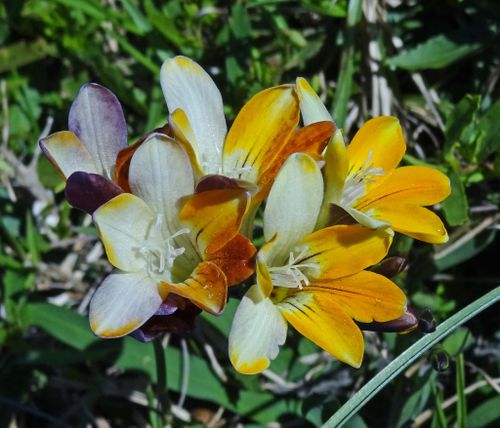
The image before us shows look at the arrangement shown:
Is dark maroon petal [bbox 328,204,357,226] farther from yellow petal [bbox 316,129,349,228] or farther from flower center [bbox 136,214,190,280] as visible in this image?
flower center [bbox 136,214,190,280]

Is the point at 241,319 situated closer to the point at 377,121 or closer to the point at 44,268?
the point at 377,121

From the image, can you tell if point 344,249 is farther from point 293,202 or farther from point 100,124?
point 100,124

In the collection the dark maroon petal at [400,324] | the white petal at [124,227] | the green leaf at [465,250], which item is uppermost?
the white petal at [124,227]

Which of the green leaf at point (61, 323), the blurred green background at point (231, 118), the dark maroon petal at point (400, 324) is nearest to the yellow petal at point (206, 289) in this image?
the dark maroon petal at point (400, 324)

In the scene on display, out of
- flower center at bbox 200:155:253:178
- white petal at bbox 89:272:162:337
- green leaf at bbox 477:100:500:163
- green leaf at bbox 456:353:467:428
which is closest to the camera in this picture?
white petal at bbox 89:272:162:337

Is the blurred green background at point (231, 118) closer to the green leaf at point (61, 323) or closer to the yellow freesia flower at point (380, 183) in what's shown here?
the green leaf at point (61, 323)

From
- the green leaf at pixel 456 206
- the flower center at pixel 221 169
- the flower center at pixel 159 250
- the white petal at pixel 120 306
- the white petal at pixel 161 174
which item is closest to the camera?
the white petal at pixel 120 306

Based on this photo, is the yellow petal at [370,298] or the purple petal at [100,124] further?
the purple petal at [100,124]

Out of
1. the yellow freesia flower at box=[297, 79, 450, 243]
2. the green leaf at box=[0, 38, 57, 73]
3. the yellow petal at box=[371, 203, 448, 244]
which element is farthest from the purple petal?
the green leaf at box=[0, 38, 57, 73]
